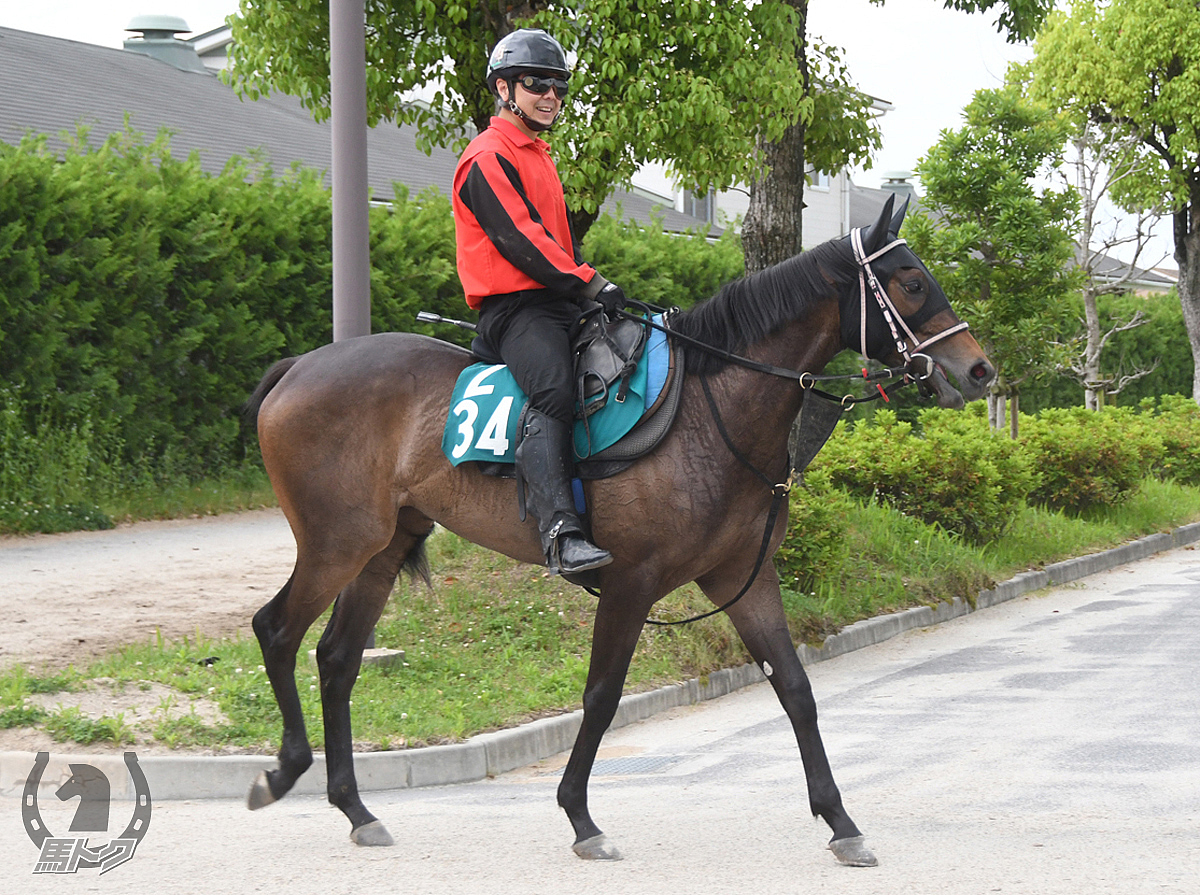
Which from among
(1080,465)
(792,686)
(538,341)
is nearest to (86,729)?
(538,341)

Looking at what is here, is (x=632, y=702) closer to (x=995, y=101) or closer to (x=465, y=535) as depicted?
(x=465, y=535)

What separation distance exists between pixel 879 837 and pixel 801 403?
5.59 ft

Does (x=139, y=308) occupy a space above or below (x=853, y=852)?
above

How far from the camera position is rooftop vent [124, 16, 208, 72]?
30.5 meters

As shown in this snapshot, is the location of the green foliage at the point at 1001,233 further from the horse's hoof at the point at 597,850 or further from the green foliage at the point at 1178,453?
the horse's hoof at the point at 597,850

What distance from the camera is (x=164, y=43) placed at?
1202 inches

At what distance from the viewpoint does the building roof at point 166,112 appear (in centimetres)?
2223

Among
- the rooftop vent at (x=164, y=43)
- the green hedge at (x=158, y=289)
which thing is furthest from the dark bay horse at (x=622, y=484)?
the rooftop vent at (x=164, y=43)

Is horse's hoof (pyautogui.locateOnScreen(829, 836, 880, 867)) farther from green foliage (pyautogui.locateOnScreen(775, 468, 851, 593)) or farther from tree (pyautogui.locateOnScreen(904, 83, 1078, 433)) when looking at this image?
tree (pyautogui.locateOnScreen(904, 83, 1078, 433))

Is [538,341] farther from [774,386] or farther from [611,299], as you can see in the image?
[774,386]

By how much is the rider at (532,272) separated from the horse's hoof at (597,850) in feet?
3.29

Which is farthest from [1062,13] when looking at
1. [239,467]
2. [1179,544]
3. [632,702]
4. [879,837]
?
[879,837]

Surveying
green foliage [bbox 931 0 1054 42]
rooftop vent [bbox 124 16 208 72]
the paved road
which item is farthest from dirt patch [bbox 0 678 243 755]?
rooftop vent [bbox 124 16 208 72]

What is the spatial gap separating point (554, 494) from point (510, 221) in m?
1.09
